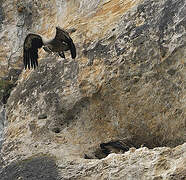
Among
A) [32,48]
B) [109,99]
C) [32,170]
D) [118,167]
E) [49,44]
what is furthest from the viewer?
[32,48]

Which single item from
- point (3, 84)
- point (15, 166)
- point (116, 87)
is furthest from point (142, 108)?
point (3, 84)

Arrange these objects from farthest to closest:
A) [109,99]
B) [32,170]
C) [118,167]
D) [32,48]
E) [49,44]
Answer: [32,48]
[49,44]
[109,99]
[32,170]
[118,167]

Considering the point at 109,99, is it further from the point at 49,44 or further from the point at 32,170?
the point at 32,170

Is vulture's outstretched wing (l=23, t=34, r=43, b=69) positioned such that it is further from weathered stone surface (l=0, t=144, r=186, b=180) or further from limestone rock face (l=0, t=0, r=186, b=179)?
weathered stone surface (l=0, t=144, r=186, b=180)

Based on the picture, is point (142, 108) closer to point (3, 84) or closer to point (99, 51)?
point (99, 51)

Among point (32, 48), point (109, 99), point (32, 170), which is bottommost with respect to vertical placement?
point (32, 170)

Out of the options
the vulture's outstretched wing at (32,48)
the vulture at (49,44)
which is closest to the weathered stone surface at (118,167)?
the vulture at (49,44)

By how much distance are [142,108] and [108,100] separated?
790mm

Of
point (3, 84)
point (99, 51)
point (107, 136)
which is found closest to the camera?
point (107, 136)

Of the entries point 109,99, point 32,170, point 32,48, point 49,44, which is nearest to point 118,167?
point 32,170

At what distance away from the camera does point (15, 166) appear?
11.0 meters

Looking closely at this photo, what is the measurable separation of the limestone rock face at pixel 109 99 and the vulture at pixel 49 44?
19.9 inches

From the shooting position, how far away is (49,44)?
12289mm

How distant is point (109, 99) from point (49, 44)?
5.67 feet
